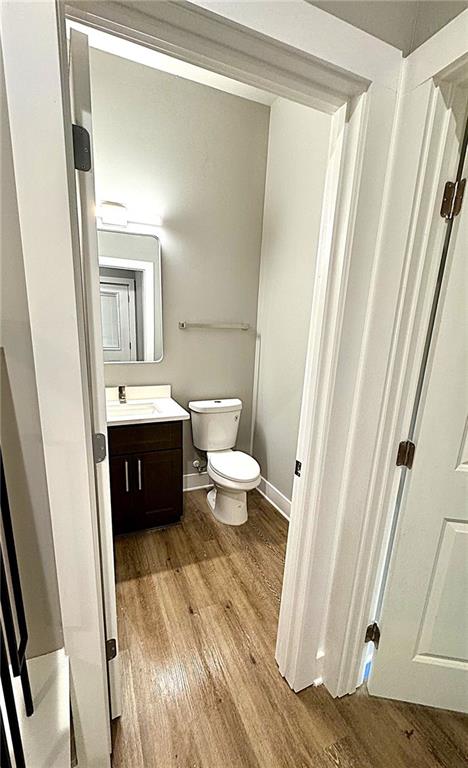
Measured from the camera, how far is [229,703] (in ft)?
4.09

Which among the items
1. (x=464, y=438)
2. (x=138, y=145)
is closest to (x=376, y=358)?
(x=464, y=438)

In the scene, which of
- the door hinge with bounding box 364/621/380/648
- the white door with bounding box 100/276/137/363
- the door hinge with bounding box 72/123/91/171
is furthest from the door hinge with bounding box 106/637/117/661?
the white door with bounding box 100/276/137/363

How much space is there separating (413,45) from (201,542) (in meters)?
2.41

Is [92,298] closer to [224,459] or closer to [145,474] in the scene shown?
[145,474]

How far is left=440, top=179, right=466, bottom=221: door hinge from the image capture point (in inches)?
36.6

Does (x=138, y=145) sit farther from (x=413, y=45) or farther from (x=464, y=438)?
(x=464, y=438)

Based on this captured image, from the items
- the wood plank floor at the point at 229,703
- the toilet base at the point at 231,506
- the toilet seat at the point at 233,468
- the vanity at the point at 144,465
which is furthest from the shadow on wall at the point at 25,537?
the toilet base at the point at 231,506

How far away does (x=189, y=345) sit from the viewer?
247 cm

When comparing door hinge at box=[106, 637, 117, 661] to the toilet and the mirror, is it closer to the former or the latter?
the toilet

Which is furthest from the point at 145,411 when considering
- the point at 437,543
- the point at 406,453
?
the point at 437,543

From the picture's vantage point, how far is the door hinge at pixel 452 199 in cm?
A: 93

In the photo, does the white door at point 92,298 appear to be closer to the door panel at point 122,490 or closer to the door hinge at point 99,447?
the door hinge at point 99,447

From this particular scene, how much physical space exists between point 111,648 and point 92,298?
1109 mm

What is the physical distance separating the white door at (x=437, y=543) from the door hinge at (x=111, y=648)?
98 centimetres
